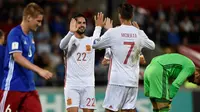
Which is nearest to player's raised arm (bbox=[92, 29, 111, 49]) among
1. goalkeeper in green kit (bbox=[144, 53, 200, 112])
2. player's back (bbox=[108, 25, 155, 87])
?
player's back (bbox=[108, 25, 155, 87])

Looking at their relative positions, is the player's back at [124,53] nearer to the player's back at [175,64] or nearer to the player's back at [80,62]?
the player's back at [175,64]

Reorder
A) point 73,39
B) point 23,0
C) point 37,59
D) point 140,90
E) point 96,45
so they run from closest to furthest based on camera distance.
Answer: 1. point 96,45
2. point 73,39
3. point 140,90
4. point 37,59
5. point 23,0

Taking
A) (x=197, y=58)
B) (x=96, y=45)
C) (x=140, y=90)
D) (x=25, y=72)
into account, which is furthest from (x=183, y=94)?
(x=25, y=72)

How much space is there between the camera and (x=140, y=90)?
14320 mm

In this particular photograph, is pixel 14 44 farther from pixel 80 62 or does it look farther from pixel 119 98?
pixel 80 62

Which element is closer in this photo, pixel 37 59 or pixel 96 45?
pixel 96 45

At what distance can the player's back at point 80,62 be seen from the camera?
1120cm

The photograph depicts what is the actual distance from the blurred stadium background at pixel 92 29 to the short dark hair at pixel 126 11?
441 centimetres

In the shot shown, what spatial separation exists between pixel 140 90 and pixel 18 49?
19.1 feet

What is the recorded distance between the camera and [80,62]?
36.7 feet

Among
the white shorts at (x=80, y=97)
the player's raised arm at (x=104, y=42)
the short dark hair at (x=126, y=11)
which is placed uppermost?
the short dark hair at (x=126, y=11)

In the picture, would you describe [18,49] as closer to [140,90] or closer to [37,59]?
[140,90]

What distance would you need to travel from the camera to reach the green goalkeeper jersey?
981cm

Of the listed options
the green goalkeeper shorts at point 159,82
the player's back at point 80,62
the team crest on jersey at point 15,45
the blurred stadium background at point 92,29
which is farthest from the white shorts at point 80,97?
the blurred stadium background at point 92,29
